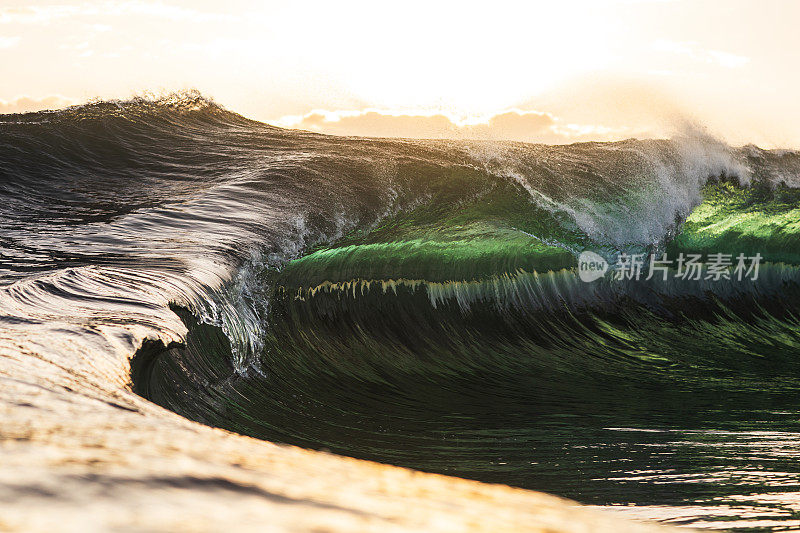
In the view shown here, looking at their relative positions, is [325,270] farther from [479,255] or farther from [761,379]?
[761,379]

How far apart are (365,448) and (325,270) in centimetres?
249

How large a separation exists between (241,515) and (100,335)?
1712 millimetres

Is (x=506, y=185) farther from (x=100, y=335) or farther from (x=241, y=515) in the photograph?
(x=241, y=515)

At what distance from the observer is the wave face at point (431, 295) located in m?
2.78

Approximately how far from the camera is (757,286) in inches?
313

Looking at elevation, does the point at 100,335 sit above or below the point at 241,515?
below

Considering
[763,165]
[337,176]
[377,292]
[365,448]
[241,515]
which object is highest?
[763,165]

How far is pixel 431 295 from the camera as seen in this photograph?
5777mm

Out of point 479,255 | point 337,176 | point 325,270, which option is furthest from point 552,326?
point 337,176

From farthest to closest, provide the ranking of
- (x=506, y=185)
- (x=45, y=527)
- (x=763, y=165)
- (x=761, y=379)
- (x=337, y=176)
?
(x=763, y=165) → (x=506, y=185) → (x=337, y=176) → (x=761, y=379) → (x=45, y=527)

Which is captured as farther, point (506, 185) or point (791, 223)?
point (791, 223)

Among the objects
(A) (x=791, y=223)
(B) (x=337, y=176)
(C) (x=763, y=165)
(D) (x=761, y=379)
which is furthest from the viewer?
(C) (x=763, y=165)

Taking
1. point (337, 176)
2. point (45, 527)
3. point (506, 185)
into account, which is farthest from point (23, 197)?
point (45, 527)

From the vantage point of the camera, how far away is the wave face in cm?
278
